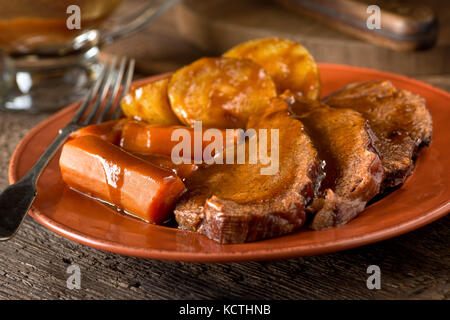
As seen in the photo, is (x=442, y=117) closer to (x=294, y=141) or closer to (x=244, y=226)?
(x=294, y=141)

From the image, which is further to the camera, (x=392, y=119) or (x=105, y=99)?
(x=105, y=99)

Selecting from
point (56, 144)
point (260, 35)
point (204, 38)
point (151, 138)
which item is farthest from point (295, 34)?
point (56, 144)

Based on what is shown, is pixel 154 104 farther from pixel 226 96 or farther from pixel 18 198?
pixel 18 198

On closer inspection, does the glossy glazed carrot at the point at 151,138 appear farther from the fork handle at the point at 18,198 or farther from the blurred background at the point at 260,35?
the blurred background at the point at 260,35

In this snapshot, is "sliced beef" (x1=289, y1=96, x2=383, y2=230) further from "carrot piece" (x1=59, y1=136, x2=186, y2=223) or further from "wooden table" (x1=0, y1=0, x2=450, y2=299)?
"carrot piece" (x1=59, y1=136, x2=186, y2=223)

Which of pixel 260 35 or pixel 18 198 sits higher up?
pixel 260 35

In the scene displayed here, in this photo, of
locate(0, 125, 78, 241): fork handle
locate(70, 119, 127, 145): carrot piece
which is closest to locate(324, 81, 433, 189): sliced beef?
locate(70, 119, 127, 145): carrot piece
